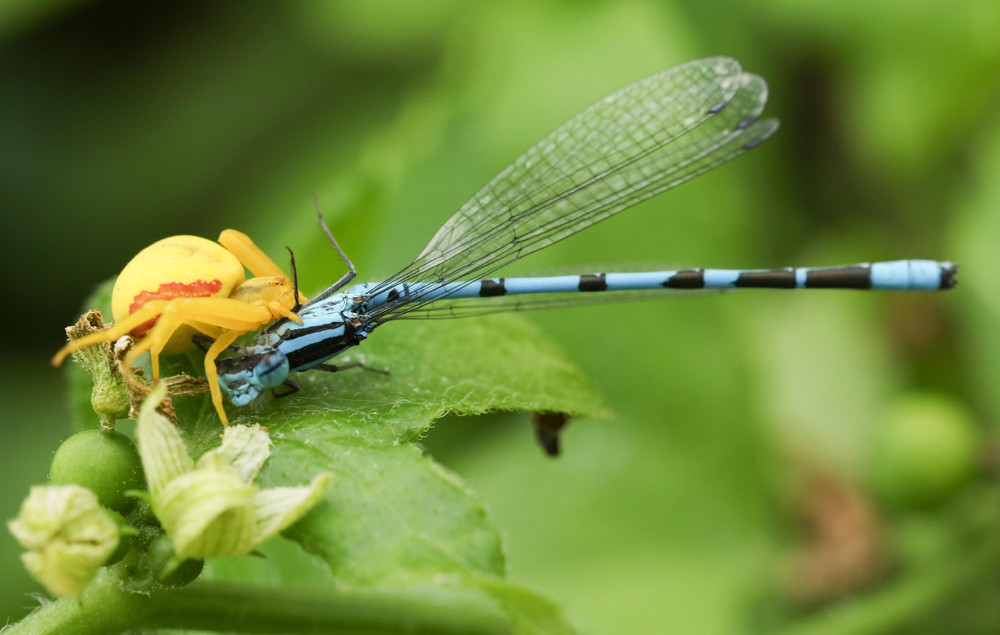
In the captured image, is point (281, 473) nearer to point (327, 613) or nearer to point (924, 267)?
point (327, 613)

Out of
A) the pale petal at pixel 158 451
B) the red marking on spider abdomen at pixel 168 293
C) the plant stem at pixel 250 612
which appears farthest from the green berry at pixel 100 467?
→ the red marking on spider abdomen at pixel 168 293

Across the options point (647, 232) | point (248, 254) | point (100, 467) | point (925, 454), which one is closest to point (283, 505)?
point (100, 467)

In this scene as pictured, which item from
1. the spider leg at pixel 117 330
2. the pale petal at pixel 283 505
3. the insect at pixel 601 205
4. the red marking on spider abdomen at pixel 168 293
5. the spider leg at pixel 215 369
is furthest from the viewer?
the insect at pixel 601 205

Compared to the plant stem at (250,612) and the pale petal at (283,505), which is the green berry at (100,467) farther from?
the pale petal at (283,505)

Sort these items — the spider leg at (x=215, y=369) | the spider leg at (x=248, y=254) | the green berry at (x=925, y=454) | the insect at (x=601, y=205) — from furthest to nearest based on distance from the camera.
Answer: the green berry at (x=925, y=454) < the insect at (x=601, y=205) < the spider leg at (x=248, y=254) < the spider leg at (x=215, y=369)

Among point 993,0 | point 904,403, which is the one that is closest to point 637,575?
point 904,403

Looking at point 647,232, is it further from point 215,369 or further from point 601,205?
point 215,369
